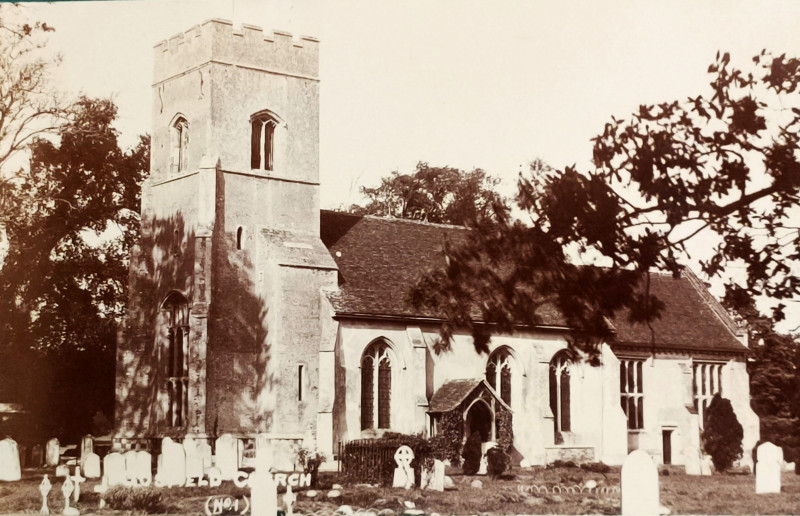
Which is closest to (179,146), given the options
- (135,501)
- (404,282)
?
(404,282)

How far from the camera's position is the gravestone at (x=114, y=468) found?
19969mm

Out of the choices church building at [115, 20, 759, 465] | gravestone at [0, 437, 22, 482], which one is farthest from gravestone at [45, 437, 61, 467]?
gravestone at [0, 437, 22, 482]

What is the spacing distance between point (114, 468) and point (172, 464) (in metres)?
1.36

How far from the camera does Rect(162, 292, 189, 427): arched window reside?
2612 centimetres

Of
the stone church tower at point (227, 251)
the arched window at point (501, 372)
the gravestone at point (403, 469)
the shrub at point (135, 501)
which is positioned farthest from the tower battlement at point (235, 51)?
the shrub at point (135, 501)

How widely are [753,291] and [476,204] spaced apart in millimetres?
15116

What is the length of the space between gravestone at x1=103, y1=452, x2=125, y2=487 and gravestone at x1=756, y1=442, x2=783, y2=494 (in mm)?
12486

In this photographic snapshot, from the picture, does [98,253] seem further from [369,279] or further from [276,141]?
[369,279]

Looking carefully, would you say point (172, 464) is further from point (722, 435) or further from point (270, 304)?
point (722, 435)

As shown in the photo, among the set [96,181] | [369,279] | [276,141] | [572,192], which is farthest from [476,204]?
[572,192]

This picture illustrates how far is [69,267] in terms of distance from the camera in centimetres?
2608

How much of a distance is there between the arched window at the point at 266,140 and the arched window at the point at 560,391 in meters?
10.1

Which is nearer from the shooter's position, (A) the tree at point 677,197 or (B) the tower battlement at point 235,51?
A: (A) the tree at point 677,197

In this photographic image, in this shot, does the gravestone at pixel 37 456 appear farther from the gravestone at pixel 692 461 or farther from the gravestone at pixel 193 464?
the gravestone at pixel 692 461
